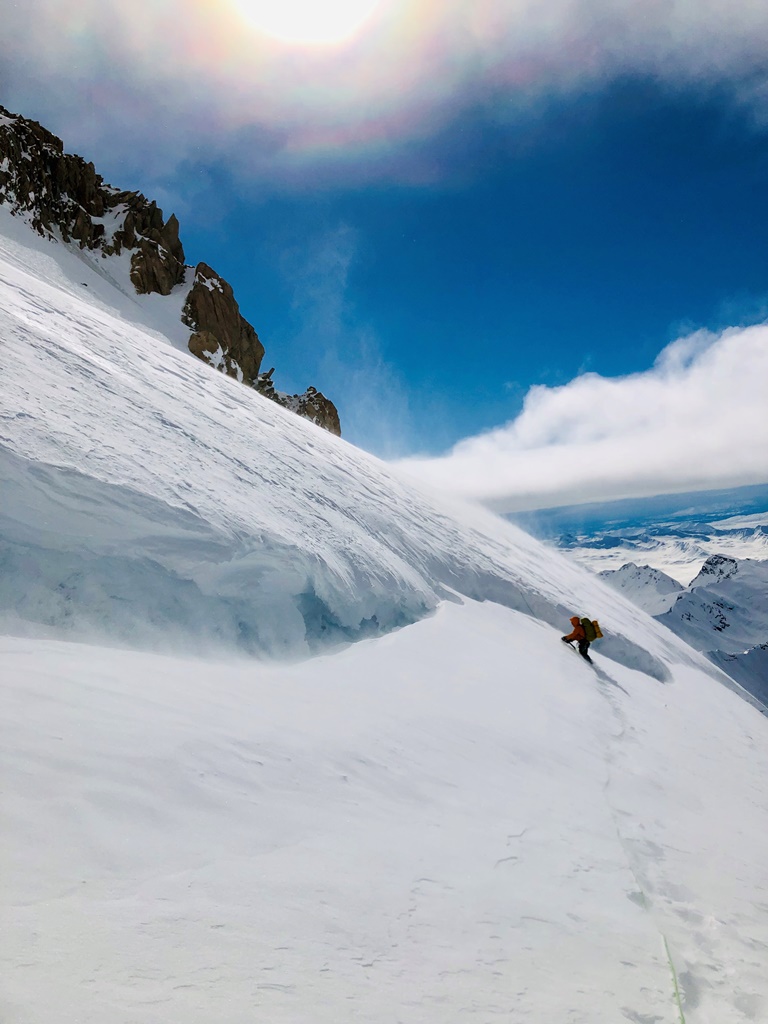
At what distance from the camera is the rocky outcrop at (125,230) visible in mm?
65938

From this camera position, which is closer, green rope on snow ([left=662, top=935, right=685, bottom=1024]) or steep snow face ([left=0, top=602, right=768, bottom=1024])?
steep snow face ([left=0, top=602, right=768, bottom=1024])

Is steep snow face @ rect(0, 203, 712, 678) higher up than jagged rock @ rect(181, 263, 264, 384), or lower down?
lower down

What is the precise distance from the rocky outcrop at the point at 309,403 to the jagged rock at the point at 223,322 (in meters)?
2.07

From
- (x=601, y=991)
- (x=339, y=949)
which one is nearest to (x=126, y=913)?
(x=339, y=949)

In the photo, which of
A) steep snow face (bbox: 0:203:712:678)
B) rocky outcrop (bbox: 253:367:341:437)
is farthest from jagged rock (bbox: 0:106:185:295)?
steep snow face (bbox: 0:203:712:678)

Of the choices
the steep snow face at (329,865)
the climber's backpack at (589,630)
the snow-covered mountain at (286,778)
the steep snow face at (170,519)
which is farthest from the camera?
the climber's backpack at (589,630)

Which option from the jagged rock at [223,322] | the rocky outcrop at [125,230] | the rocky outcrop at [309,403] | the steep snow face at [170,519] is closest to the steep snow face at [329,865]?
the steep snow face at [170,519]

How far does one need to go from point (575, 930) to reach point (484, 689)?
4566 millimetres

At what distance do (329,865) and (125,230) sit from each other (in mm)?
92200

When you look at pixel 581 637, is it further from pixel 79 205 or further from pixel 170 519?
pixel 79 205

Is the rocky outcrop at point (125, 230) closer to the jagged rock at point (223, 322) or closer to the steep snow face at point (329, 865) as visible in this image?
the jagged rock at point (223, 322)

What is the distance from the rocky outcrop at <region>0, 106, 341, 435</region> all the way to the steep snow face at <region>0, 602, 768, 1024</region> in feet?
220

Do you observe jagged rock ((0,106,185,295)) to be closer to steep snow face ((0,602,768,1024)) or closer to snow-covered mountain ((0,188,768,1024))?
snow-covered mountain ((0,188,768,1024))

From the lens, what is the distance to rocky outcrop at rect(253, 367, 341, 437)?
8012 centimetres
